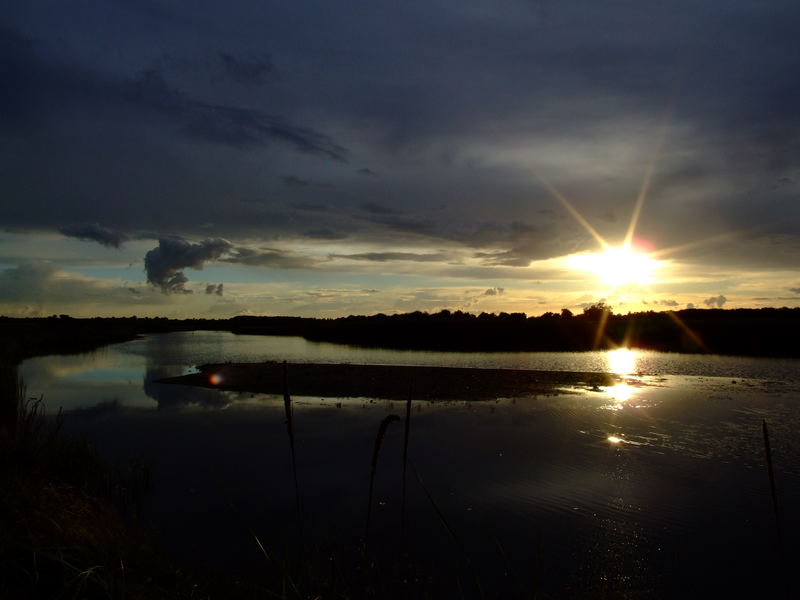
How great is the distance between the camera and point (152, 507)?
9.98 m

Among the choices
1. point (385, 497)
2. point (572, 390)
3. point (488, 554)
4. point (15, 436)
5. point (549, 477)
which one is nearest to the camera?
point (488, 554)

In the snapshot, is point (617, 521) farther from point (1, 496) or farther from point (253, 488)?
point (1, 496)

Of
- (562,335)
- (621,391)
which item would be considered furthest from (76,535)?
(562,335)

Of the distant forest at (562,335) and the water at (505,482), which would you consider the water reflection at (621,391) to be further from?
the distant forest at (562,335)

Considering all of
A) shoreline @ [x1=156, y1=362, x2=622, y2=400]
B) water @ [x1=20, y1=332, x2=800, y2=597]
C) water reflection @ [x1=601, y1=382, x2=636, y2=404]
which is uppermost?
shoreline @ [x1=156, y1=362, x2=622, y2=400]

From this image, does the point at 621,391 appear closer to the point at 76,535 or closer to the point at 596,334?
the point at 76,535

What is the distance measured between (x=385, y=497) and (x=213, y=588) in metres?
5.22

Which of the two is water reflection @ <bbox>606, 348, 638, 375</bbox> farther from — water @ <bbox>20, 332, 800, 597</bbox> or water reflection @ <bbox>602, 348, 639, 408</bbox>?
water @ <bbox>20, 332, 800, 597</bbox>

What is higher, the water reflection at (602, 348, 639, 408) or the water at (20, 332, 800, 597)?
the water reflection at (602, 348, 639, 408)

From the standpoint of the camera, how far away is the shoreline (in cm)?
2556

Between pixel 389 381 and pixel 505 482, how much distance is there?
17718mm

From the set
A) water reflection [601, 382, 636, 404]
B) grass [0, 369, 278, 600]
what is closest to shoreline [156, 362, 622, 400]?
water reflection [601, 382, 636, 404]

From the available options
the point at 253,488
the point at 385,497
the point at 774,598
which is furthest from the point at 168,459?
the point at 774,598

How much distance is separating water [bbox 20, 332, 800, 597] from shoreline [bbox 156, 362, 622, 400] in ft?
7.23
